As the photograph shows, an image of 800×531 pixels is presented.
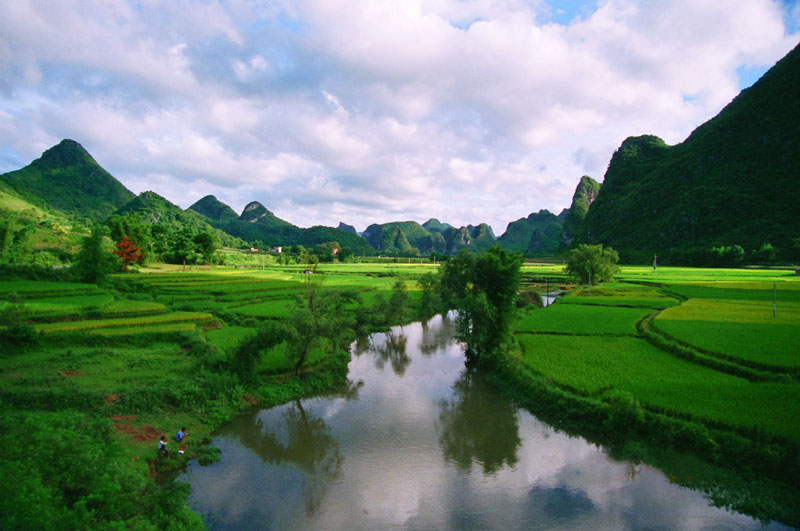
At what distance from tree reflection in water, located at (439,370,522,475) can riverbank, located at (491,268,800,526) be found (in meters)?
1.75

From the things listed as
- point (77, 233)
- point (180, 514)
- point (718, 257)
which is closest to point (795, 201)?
point (718, 257)

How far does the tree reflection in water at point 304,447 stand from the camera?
552 inches

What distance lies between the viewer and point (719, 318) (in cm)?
3108

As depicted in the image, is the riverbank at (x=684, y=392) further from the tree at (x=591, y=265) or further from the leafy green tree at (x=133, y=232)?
the leafy green tree at (x=133, y=232)

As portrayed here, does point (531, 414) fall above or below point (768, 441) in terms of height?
below

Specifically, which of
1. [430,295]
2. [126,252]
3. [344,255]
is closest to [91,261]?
[126,252]

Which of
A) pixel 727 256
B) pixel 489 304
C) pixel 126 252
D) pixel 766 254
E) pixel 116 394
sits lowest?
pixel 116 394

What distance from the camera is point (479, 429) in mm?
18203

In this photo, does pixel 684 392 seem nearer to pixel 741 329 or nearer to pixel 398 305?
pixel 741 329

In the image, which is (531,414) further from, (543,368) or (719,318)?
(719,318)

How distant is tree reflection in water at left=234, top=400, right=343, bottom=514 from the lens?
14031mm

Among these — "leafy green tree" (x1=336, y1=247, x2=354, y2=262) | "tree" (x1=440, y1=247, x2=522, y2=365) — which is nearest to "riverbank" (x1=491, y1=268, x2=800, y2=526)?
"tree" (x1=440, y1=247, x2=522, y2=365)

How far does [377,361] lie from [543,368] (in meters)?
13.0

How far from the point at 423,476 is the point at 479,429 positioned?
4891 millimetres
